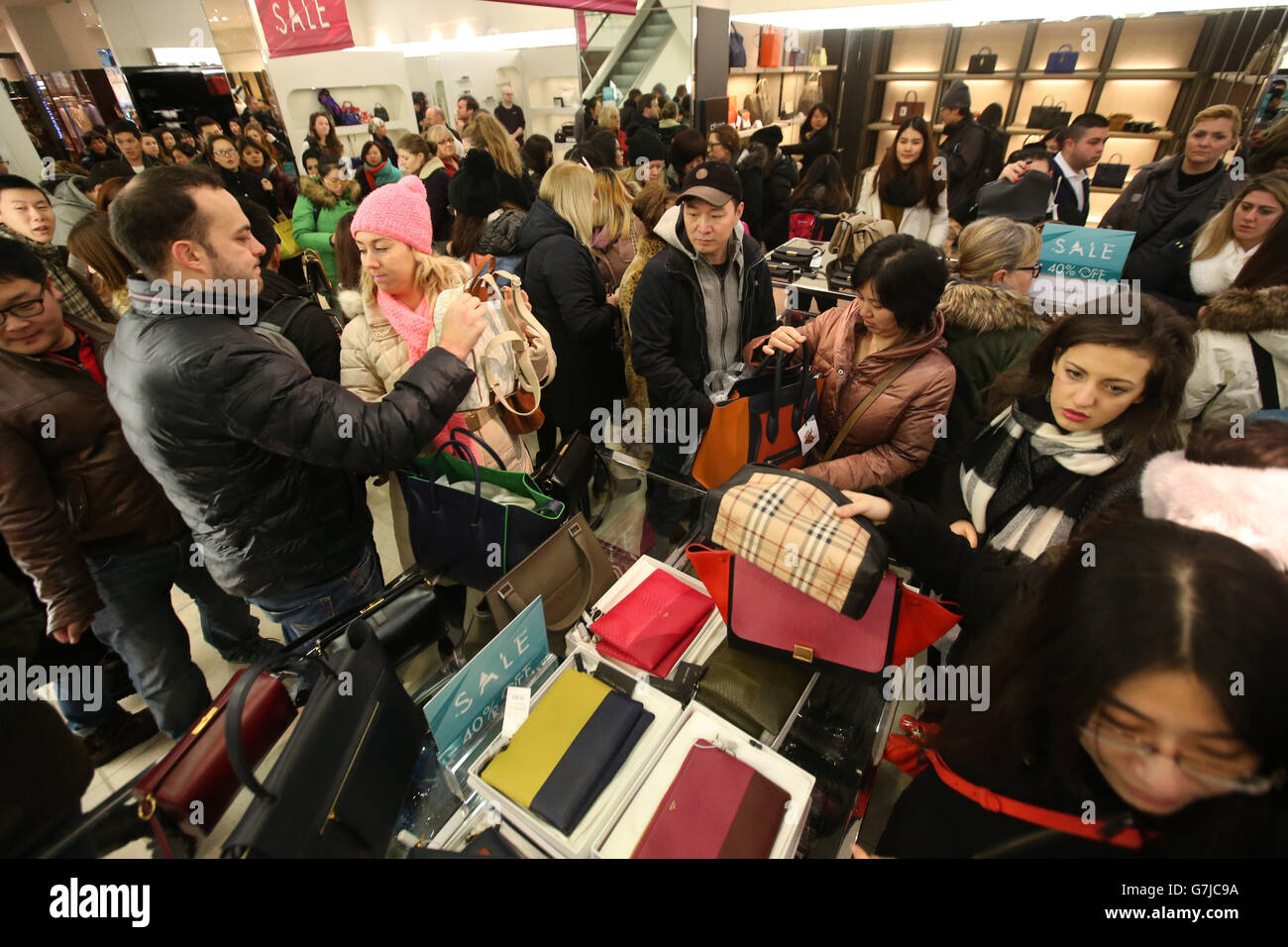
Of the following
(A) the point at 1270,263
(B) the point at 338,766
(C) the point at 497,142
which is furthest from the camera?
(C) the point at 497,142

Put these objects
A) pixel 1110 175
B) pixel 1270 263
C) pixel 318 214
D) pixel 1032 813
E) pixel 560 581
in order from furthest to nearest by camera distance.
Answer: pixel 1110 175, pixel 318 214, pixel 1270 263, pixel 560 581, pixel 1032 813

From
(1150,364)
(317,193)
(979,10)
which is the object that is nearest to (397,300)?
(1150,364)

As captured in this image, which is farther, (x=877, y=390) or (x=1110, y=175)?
(x=1110, y=175)

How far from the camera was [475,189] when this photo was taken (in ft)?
9.48

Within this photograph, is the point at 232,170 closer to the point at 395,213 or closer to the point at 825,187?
the point at 395,213

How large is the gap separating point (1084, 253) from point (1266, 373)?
1.82 meters

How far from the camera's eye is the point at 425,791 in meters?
1.27

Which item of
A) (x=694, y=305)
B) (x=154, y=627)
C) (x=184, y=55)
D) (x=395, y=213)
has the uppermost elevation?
(x=184, y=55)

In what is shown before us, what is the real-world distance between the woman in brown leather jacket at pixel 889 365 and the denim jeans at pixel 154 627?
84.3 inches

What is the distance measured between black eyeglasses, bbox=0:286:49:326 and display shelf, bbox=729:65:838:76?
843 centimetres

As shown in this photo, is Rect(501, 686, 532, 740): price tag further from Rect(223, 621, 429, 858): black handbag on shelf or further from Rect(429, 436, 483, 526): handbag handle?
Rect(429, 436, 483, 526): handbag handle

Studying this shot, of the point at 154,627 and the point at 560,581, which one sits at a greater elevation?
the point at 560,581

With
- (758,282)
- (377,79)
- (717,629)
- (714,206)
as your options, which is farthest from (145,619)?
(377,79)
